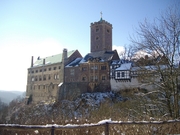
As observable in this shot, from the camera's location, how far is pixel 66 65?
1805 inches

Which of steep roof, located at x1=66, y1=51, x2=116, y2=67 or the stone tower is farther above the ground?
A: the stone tower

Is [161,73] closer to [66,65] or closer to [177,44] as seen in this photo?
[177,44]

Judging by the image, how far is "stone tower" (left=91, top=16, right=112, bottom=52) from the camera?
49656 millimetres

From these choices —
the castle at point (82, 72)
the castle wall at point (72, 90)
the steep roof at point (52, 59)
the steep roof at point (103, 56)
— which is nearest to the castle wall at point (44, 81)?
the castle at point (82, 72)

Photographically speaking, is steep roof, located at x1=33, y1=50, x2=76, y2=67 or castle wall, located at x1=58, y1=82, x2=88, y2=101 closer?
castle wall, located at x1=58, y1=82, x2=88, y2=101

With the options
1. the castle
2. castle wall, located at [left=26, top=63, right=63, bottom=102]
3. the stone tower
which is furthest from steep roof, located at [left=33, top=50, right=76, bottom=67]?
the stone tower

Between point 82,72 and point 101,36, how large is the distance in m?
13.9

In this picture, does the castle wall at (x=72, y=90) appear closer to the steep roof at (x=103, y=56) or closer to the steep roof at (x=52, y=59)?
the steep roof at (x=103, y=56)

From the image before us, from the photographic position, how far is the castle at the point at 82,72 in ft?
119

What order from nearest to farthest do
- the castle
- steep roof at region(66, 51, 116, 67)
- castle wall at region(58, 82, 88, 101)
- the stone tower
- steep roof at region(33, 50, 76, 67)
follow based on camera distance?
1. the castle
2. castle wall at region(58, 82, 88, 101)
3. steep roof at region(66, 51, 116, 67)
4. steep roof at region(33, 50, 76, 67)
5. the stone tower

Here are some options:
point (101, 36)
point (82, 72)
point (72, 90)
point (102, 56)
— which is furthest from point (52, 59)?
point (102, 56)

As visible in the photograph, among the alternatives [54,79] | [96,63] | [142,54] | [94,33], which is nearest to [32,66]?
→ [54,79]

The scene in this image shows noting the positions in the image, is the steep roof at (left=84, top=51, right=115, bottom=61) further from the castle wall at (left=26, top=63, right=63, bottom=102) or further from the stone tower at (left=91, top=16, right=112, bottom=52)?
the castle wall at (left=26, top=63, right=63, bottom=102)

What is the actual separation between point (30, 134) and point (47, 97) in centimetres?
4319
